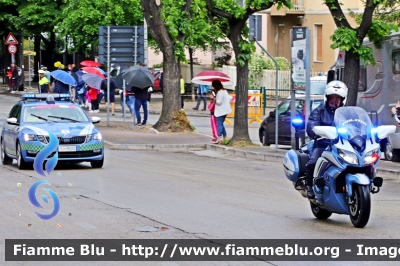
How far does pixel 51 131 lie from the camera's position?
63.8ft

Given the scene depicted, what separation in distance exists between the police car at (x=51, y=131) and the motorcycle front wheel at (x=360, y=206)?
8.89m

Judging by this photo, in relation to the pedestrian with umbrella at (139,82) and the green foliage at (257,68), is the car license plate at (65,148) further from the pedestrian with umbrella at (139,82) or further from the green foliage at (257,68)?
the green foliage at (257,68)

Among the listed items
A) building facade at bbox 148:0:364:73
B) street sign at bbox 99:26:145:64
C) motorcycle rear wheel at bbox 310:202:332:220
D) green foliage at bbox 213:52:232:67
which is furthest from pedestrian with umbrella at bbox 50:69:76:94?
green foliage at bbox 213:52:232:67

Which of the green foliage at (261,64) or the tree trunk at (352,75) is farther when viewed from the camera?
the green foliage at (261,64)

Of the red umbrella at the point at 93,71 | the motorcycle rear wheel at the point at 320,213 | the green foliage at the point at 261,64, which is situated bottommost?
the motorcycle rear wheel at the point at 320,213

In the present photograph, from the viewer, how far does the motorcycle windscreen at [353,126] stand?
435 inches

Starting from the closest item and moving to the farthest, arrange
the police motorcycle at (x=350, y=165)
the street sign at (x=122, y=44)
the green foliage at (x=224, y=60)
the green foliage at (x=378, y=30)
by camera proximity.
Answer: the police motorcycle at (x=350, y=165)
the green foliage at (x=378, y=30)
the street sign at (x=122, y=44)
the green foliage at (x=224, y=60)

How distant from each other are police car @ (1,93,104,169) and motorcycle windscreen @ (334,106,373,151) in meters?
8.73

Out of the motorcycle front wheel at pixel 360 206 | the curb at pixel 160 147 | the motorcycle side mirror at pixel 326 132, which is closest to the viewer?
the motorcycle front wheel at pixel 360 206

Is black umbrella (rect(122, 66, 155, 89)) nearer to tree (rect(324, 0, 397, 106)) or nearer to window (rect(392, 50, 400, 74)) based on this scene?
tree (rect(324, 0, 397, 106))

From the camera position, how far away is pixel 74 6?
48.6m

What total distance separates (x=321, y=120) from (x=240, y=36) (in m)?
14.0

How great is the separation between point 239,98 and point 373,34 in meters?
4.58

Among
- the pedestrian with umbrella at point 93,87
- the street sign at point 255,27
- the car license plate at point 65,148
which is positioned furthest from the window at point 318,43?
the car license plate at point 65,148
